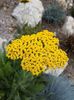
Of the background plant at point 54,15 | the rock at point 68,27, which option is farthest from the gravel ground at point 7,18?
the rock at point 68,27

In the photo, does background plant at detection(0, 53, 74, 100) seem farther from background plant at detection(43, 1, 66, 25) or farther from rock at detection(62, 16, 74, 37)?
background plant at detection(43, 1, 66, 25)

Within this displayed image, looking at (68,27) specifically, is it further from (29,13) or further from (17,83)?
(17,83)

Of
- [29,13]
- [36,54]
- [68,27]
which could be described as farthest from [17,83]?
[29,13]

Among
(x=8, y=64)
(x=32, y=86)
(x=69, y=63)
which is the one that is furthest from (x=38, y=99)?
(x=69, y=63)

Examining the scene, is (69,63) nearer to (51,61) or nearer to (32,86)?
(32,86)

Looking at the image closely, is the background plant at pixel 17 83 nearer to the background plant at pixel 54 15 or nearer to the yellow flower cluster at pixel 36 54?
the yellow flower cluster at pixel 36 54
